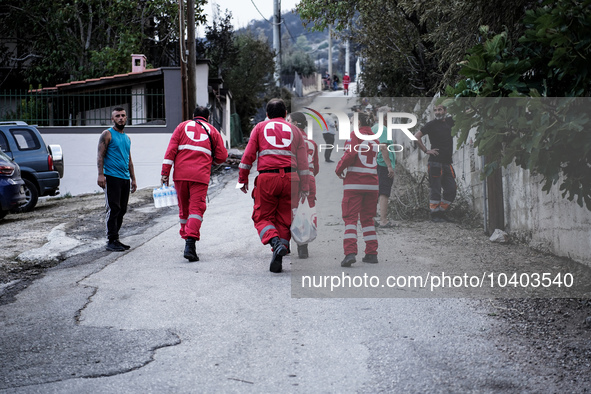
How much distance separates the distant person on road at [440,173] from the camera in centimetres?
932

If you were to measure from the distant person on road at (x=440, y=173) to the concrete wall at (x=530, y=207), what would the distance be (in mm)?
253

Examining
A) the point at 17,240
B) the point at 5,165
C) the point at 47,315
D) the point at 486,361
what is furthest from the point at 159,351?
the point at 5,165

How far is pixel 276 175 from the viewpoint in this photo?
7566 mm

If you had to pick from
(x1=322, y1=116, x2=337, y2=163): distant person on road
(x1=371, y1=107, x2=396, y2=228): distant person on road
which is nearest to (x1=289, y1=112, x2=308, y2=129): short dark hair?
(x1=322, y1=116, x2=337, y2=163): distant person on road

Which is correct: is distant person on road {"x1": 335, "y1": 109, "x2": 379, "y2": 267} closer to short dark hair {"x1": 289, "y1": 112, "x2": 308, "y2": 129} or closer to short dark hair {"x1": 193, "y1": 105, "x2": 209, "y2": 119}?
short dark hair {"x1": 289, "y1": 112, "x2": 308, "y2": 129}

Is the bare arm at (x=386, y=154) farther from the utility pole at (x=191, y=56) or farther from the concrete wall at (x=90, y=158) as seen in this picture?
the concrete wall at (x=90, y=158)

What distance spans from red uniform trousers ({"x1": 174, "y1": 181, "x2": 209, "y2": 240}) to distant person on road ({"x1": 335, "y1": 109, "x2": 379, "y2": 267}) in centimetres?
175

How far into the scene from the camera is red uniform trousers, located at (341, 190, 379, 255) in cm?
757

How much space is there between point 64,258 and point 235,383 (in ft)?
18.0

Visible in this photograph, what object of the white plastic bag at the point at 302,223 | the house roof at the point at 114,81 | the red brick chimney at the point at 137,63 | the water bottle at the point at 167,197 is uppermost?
the red brick chimney at the point at 137,63

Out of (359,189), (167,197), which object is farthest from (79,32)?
(359,189)

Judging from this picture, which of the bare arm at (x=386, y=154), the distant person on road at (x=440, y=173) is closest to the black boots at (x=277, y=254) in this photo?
the bare arm at (x=386, y=154)

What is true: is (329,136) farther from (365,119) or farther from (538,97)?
(538,97)

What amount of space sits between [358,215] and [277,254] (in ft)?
3.39
